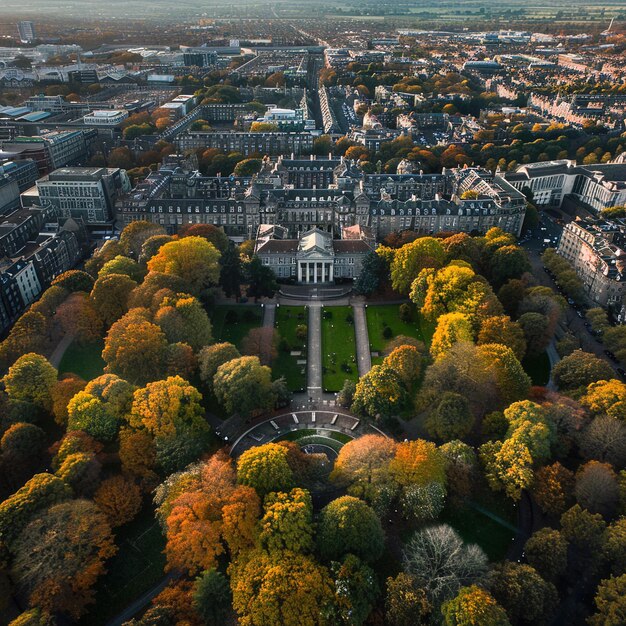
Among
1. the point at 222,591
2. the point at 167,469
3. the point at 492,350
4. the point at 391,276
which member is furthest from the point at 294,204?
the point at 222,591

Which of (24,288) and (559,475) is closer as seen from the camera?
(559,475)

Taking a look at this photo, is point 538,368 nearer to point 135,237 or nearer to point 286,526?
point 286,526

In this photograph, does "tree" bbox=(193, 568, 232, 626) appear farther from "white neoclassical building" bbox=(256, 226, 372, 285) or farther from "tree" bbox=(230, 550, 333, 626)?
"white neoclassical building" bbox=(256, 226, 372, 285)

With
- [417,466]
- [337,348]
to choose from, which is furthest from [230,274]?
[417,466]

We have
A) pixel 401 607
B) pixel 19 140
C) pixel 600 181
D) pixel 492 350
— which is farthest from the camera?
pixel 19 140

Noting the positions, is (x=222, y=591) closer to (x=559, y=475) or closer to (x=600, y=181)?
(x=559, y=475)

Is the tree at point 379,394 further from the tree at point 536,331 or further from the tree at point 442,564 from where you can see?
the tree at point 536,331

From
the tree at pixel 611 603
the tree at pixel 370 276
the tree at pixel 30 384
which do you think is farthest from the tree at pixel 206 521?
the tree at pixel 370 276
